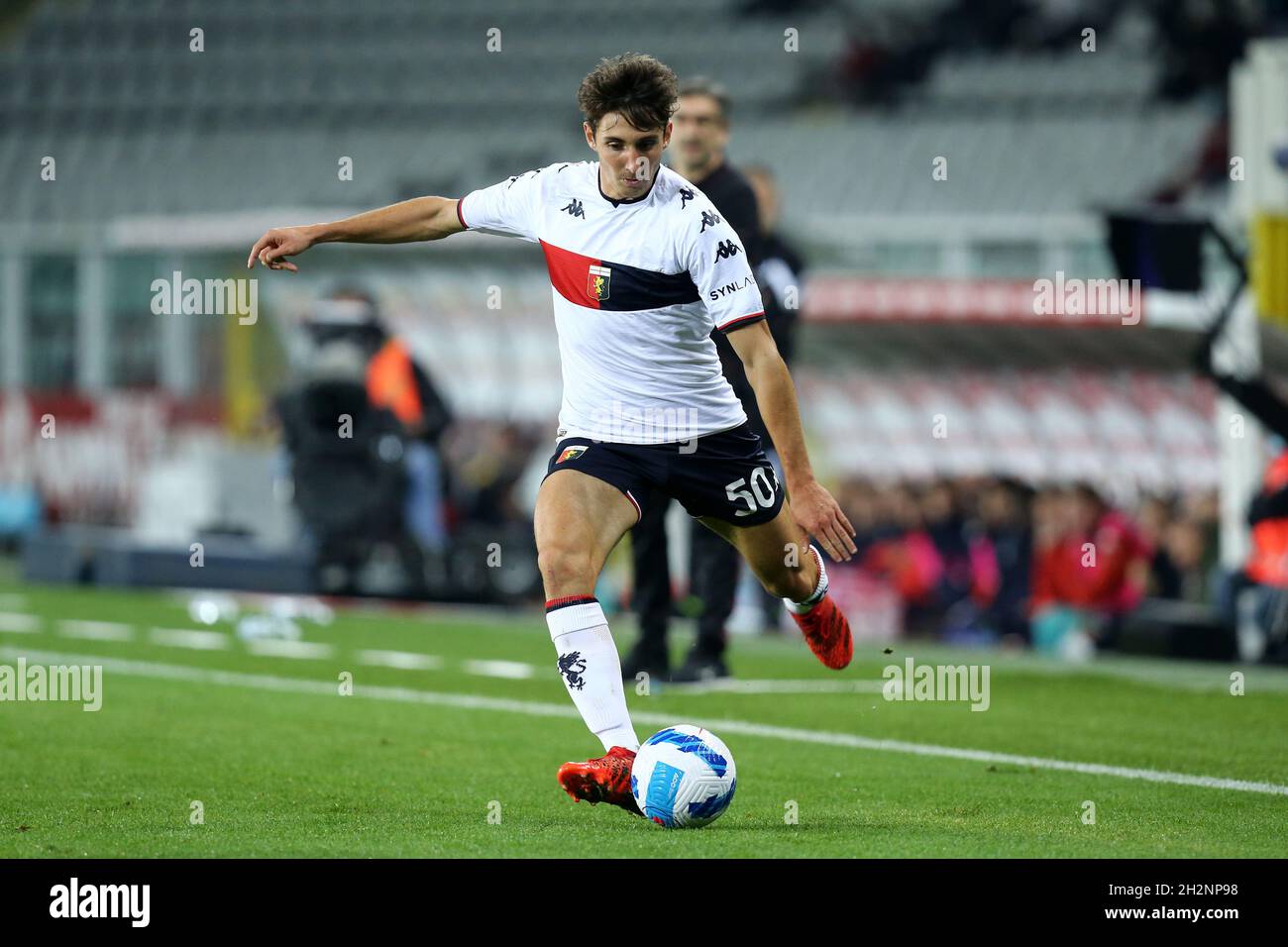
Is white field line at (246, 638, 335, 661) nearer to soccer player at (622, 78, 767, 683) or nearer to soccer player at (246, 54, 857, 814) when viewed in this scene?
soccer player at (622, 78, 767, 683)

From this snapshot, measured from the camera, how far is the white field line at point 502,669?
34.7 feet

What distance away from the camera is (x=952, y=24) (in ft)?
105

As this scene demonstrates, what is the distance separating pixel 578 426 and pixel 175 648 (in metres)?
6.37

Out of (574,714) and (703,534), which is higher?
(703,534)

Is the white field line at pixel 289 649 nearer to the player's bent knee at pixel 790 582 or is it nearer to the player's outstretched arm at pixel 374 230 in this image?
the player's bent knee at pixel 790 582

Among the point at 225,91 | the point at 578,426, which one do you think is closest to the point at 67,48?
the point at 225,91

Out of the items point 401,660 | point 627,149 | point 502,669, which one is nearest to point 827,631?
point 627,149

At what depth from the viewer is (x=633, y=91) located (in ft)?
18.9

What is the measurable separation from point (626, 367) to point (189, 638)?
7339 mm

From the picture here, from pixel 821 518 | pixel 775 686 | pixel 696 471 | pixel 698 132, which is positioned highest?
pixel 698 132

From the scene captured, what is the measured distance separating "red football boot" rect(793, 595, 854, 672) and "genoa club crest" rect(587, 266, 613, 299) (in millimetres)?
1384

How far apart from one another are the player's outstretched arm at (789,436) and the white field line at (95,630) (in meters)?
7.56

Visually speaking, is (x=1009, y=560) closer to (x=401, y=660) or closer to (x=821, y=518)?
(x=401, y=660)
